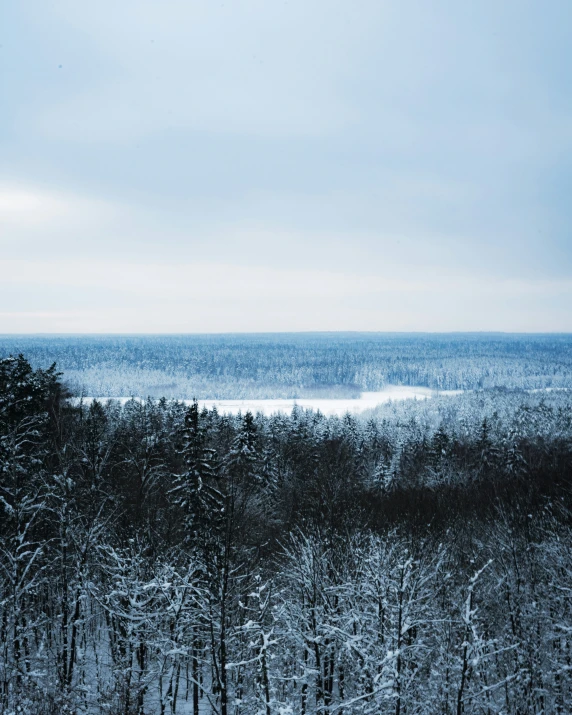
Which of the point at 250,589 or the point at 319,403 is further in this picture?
the point at 319,403

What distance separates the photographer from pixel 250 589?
18.8 m

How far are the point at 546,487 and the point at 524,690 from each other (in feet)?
65.6

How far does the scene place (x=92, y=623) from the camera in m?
22.8

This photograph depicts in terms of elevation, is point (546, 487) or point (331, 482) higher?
point (331, 482)

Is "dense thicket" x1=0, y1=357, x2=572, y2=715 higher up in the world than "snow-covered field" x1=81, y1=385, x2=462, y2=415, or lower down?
higher up

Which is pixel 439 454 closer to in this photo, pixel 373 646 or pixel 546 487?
pixel 546 487

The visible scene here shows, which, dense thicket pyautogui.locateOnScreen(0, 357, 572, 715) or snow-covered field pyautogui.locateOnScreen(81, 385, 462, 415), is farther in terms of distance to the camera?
snow-covered field pyautogui.locateOnScreen(81, 385, 462, 415)

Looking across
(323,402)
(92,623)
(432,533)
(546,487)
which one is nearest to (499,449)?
(546,487)

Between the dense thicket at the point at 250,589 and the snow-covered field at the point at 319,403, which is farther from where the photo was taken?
the snow-covered field at the point at 319,403

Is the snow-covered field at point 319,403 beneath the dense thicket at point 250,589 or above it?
beneath

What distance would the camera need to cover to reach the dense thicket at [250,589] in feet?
41.8

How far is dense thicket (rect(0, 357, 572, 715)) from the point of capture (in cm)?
1273

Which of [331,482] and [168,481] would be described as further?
[168,481]

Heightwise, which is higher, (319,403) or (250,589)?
(250,589)
